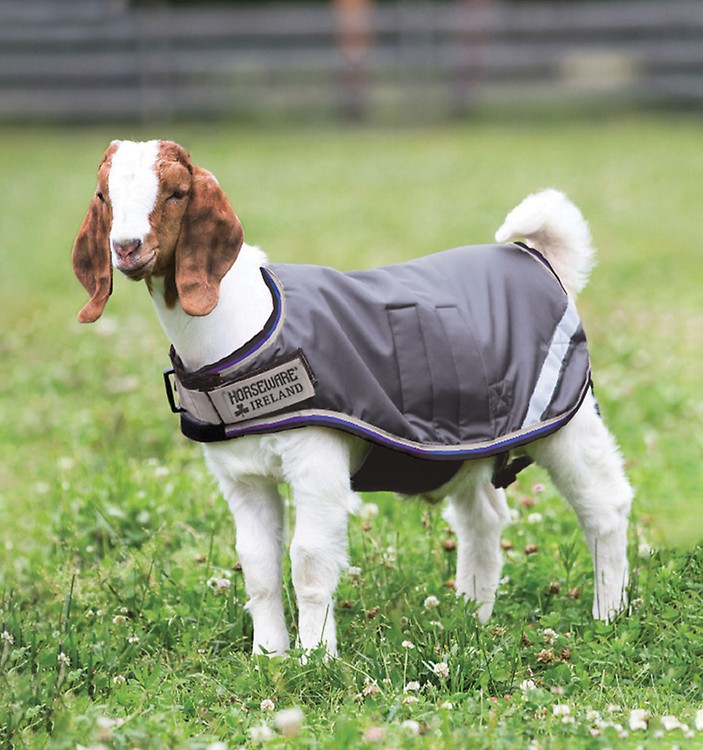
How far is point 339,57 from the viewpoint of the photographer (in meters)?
20.7

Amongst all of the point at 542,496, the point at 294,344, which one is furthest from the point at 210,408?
the point at 542,496

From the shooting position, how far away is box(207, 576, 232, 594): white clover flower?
420 centimetres

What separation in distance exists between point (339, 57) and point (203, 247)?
17.9 metres

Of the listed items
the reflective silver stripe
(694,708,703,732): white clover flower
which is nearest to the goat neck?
the reflective silver stripe

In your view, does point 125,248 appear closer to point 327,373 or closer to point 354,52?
point 327,373

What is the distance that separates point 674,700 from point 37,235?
32.4ft

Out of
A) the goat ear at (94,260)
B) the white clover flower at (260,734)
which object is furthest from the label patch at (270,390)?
the white clover flower at (260,734)

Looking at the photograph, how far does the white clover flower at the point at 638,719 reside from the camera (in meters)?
Result: 3.11

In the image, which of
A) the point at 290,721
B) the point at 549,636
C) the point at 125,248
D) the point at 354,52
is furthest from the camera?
the point at 354,52

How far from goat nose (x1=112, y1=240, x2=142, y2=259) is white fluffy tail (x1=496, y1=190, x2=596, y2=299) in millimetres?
1307

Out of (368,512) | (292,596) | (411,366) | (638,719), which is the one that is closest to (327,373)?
(411,366)

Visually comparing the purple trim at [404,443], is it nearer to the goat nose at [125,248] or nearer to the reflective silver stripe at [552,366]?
the reflective silver stripe at [552,366]

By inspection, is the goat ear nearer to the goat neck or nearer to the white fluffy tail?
the goat neck

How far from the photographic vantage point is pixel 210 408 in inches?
139
